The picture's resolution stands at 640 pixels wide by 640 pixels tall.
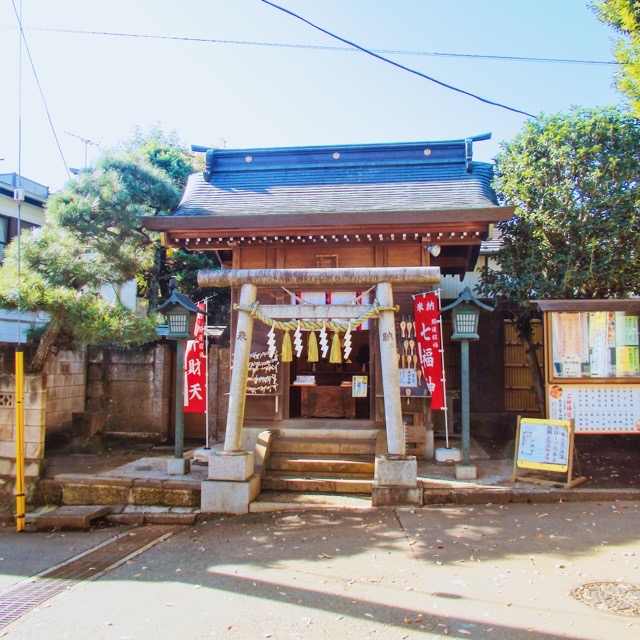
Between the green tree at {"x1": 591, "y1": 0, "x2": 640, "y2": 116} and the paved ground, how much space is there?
7095mm

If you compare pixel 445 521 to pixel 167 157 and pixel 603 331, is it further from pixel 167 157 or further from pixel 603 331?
pixel 167 157

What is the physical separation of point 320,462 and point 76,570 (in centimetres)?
422

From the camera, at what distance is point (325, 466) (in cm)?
930

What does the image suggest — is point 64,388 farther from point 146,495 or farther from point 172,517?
point 172,517

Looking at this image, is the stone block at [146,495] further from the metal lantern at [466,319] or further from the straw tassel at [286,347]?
the metal lantern at [466,319]

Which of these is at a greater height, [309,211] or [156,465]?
[309,211]

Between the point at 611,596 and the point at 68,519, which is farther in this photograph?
the point at 68,519

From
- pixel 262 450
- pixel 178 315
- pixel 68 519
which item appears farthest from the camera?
pixel 178 315

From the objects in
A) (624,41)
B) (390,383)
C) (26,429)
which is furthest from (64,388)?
(624,41)

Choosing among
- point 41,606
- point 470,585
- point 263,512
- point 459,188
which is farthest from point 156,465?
point 459,188

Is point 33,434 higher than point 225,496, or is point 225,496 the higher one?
point 33,434

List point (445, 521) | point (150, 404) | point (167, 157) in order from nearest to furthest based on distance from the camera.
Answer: point (445, 521), point (150, 404), point (167, 157)

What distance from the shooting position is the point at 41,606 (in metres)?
5.23

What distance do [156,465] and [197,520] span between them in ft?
7.82
